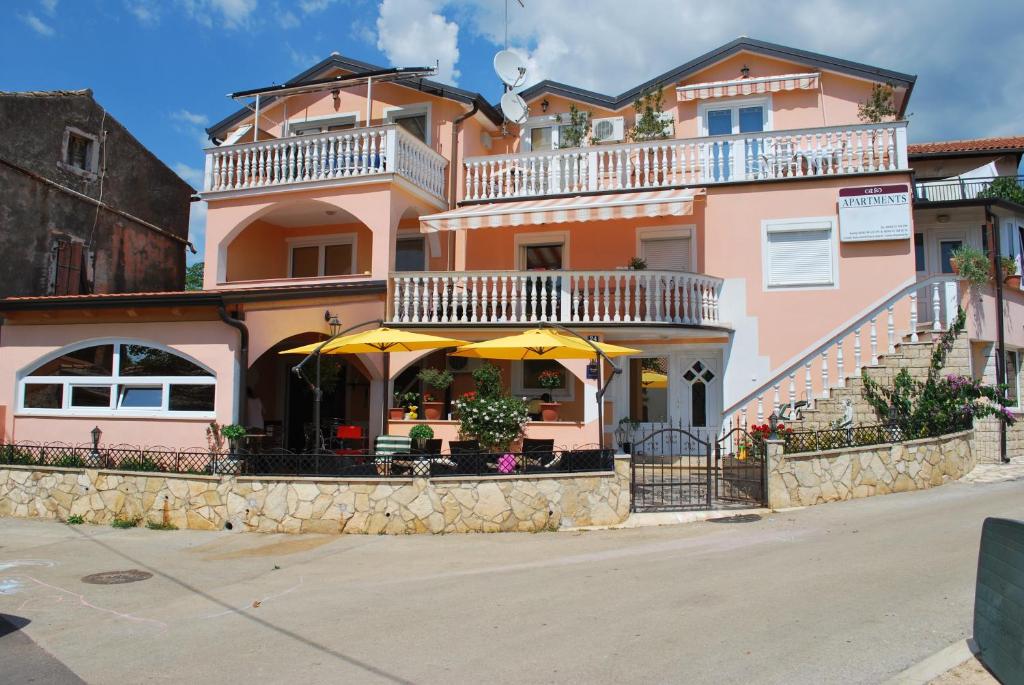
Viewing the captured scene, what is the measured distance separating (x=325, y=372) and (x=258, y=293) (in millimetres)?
3104

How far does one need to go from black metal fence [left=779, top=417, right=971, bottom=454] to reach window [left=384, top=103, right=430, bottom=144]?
42.2 ft

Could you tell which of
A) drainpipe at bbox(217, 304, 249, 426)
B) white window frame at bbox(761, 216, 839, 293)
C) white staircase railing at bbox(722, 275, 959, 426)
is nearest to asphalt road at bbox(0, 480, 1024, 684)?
white staircase railing at bbox(722, 275, 959, 426)

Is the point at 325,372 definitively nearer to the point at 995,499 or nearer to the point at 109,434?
the point at 109,434

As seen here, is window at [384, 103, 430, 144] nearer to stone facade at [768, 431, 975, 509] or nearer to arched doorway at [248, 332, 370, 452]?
arched doorway at [248, 332, 370, 452]

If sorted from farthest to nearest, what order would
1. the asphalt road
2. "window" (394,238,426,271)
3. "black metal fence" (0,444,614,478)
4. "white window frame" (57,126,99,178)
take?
"white window frame" (57,126,99,178), "window" (394,238,426,271), "black metal fence" (0,444,614,478), the asphalt road

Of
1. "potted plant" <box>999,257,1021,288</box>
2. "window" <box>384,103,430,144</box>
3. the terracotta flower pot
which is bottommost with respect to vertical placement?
the terracotta flower pot

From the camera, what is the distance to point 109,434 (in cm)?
1673

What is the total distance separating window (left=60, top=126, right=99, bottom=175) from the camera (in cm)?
2200

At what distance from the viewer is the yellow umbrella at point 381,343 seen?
14.0 metres

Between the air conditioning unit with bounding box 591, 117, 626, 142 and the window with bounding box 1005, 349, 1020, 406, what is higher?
the air conditioning unit with bounding box 591, 117, 626, 142

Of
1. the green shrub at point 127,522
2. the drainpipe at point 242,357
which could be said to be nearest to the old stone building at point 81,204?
the drainpipe at point 242,357

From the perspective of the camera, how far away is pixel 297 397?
2028 centimetres

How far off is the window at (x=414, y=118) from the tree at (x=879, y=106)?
444 inches

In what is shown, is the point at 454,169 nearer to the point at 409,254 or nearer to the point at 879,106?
the point at 409,254
